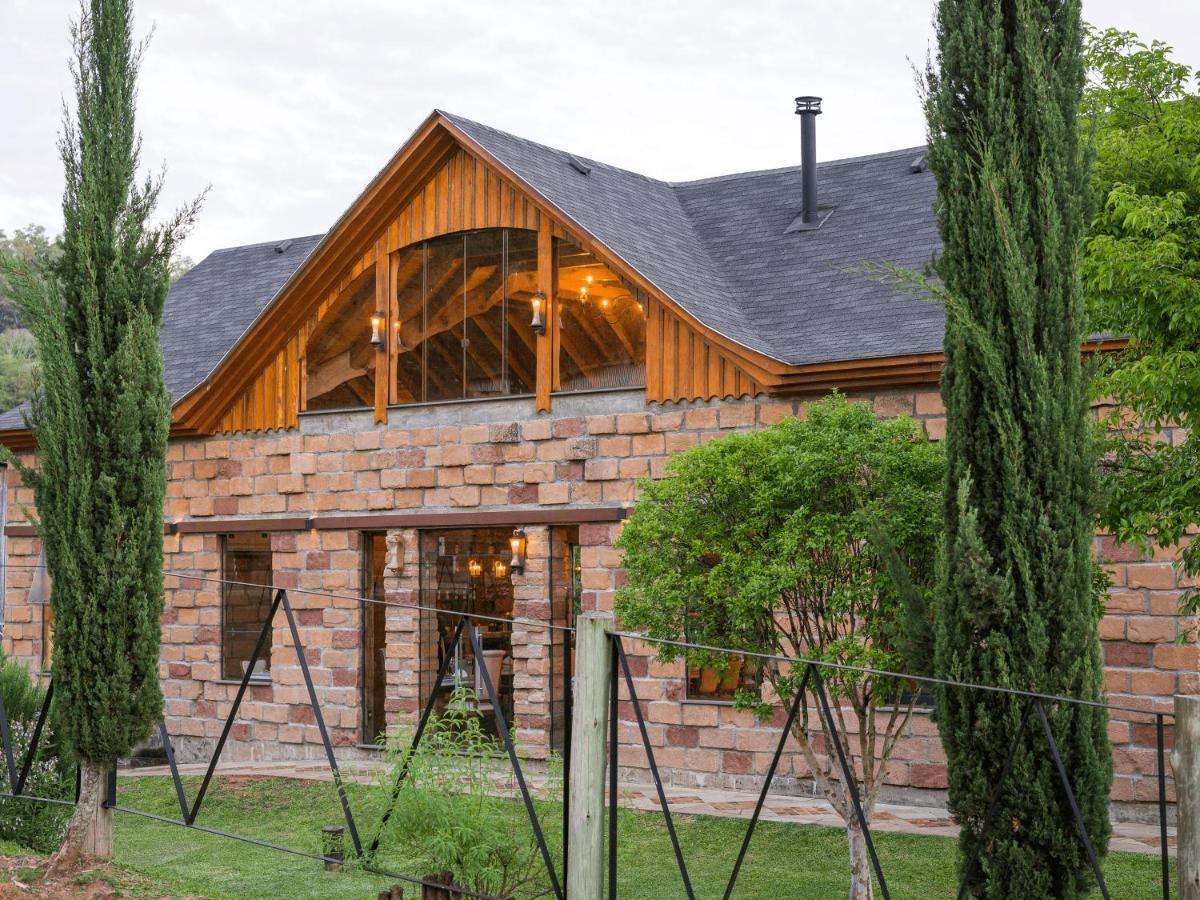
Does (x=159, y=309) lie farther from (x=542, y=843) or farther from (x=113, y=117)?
(x=542, y=843)

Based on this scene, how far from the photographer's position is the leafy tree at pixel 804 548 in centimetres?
815

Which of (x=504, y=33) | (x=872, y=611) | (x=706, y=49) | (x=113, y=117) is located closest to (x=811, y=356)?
(x=872, y=611)

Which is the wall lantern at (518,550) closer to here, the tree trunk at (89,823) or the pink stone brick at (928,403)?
the pink stone brick at (928,403)

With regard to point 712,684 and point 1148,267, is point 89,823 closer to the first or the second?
point 712,684

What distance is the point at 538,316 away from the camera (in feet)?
42.7

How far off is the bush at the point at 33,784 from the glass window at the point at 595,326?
5.64 meters

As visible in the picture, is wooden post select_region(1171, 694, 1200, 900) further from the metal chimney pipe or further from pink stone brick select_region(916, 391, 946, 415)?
the metal chimney pipe

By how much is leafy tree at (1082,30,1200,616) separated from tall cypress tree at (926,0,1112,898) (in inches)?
21.2

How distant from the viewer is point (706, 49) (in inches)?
944

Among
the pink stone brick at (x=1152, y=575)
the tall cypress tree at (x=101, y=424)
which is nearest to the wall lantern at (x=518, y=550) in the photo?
the tall cypress tree at (x=101, y=424)

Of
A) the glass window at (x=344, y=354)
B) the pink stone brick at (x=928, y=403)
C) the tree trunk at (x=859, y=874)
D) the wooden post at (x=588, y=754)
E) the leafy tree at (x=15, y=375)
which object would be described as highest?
the leafy tree at (x=15, y=375)

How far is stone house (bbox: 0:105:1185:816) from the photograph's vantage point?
12.1 metres

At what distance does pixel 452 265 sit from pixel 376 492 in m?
2.44

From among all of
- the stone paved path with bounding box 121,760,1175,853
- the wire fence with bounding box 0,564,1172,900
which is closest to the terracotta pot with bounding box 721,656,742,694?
the stone paved path with bounding box 121,760,1175,853
